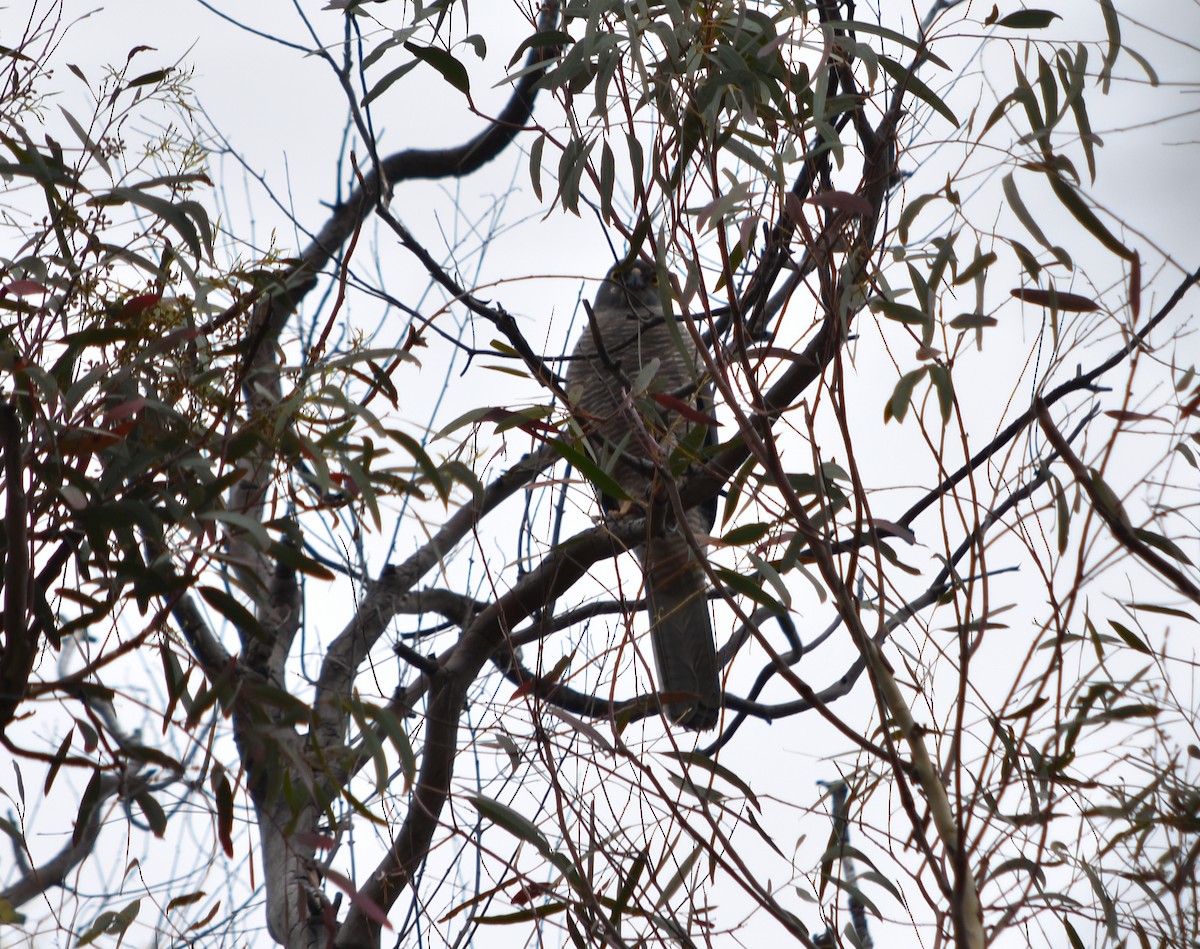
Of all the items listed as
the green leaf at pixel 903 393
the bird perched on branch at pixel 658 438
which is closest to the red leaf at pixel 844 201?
the bird perched on branch at pixel 658 438

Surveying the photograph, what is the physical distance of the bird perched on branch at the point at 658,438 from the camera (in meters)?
1.16

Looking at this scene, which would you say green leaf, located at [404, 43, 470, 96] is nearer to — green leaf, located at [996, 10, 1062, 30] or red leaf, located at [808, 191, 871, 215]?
red leaf, located at [808, 191, 871, 215]

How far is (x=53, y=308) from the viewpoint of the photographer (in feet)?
4.09

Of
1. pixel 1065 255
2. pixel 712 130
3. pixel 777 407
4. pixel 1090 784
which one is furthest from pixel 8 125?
pixel 1090 784

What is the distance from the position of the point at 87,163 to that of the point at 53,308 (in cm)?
19

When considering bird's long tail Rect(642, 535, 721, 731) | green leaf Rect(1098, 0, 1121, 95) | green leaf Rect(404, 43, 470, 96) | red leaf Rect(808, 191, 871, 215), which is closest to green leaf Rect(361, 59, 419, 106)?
green leaf Rect(404, 43, 470, 96)

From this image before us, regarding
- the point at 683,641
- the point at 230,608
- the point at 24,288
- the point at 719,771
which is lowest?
the point at 719,771

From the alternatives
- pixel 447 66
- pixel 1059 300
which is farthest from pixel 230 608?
pixel 1059 300

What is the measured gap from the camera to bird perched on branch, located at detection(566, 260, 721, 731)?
1158 mm

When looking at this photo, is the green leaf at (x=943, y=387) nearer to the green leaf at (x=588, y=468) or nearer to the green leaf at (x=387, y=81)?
the green leaf at (x=588, y=468)

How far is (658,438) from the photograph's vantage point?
159 cm

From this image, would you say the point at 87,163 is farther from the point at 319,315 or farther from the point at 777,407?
the point at 319,315

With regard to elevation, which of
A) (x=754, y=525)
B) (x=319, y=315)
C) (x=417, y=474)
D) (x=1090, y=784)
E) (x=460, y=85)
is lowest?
(x=1090, y=784)

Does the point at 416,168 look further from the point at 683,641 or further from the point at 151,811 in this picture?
the point at 151,811
